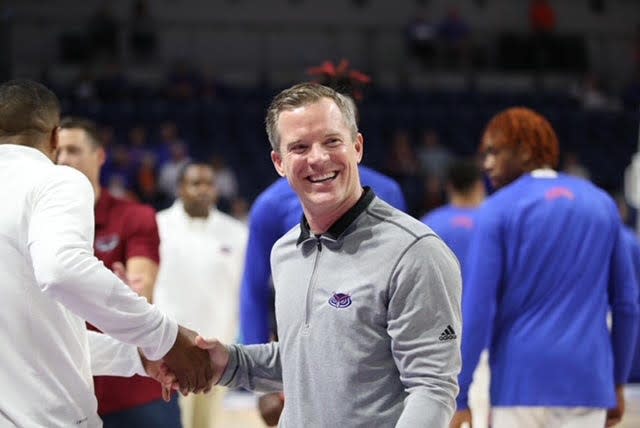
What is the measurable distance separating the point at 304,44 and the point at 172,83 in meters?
3.36

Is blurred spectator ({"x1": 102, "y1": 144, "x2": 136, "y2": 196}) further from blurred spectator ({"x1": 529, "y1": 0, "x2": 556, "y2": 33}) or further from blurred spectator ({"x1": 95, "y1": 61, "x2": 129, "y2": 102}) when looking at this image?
blurred spectator ({"x1": 529, "y1": 0, "x2": 556, "y2": 33})

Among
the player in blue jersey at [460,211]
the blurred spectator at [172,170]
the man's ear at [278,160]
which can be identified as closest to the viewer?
the man's ear at [278,160]

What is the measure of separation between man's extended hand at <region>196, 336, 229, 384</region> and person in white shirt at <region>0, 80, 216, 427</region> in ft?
0.12

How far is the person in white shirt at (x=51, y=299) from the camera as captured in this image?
284cm

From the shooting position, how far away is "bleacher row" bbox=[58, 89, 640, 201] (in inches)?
622

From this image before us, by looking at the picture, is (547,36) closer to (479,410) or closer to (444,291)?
(479,410)

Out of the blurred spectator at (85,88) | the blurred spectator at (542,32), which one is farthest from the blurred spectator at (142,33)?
the blurred spectator at (542,32)

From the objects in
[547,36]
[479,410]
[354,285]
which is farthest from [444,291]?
[547,36]

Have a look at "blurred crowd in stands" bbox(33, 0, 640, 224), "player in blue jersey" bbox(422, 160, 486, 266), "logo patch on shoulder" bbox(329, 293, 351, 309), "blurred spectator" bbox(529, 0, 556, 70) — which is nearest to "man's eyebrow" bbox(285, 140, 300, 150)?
"logo patch on shoulder" bbox(329, 293, 351, 309)

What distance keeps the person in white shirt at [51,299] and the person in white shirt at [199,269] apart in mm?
3791

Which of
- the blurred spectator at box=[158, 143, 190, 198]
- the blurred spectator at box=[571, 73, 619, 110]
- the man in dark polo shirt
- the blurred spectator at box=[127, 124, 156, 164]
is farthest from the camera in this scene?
the blurred spectator at box=[571, 73, 619, 110]

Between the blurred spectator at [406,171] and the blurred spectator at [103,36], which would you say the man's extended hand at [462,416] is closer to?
the blurred spectator at [406,171]

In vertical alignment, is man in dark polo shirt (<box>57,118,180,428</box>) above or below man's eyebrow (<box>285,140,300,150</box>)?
below

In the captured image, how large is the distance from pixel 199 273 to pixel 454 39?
1294 centimetres
